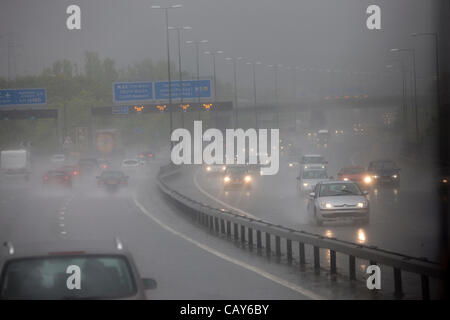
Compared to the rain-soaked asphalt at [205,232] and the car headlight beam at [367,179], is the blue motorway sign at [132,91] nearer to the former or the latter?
the rain-soaked asphalt at [205,232]

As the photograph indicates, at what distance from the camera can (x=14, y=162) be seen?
264 ft

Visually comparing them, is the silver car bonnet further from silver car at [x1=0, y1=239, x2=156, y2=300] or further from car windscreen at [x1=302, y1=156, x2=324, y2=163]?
car windscreen at [x1=302, y1=156, x2=324, y2=163]

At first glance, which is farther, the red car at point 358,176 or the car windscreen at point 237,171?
the car windscreen at point 237,171

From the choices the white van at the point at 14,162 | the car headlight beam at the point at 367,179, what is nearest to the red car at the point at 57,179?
the white van at the point at 14,162

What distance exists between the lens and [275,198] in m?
46.0

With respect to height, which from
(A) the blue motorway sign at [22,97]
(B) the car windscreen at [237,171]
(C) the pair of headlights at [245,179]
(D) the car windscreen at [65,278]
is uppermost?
(A) the blue motorway sign at [22,97]

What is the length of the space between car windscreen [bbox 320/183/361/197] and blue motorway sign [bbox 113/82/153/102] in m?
63.2

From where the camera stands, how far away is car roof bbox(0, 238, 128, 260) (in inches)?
323

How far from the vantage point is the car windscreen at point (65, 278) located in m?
8.09

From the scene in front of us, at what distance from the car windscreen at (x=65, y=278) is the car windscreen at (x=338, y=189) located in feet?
71.9

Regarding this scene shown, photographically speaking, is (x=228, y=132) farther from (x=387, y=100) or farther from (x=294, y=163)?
(x=294, y=163)

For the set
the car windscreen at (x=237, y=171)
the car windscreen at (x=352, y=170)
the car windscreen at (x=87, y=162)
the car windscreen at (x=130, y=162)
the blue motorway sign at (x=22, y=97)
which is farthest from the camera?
the car windscreen at (x=130, y=162)

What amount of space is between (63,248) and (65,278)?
0.31 meters

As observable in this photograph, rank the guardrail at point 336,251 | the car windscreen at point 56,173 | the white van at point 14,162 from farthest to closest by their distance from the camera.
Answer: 1. the white van at point 14,162
2. the car windscreen at point 56,173
3. the guardrail at point 336,251
